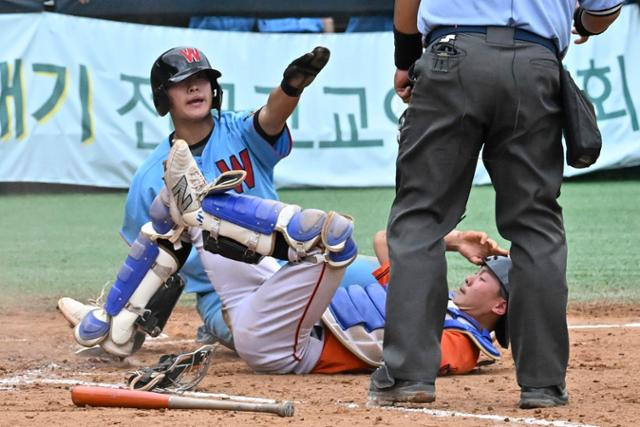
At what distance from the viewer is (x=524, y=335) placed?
3.80 meters

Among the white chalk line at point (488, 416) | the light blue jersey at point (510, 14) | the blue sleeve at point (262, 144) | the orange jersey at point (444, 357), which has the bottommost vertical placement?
the orange jersey at point (444, 357)

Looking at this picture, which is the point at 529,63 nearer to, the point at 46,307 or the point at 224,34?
the point at 46,307

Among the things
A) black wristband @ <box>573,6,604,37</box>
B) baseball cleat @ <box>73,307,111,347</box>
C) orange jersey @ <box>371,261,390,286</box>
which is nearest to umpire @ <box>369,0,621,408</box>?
black wristband @ <box>573,6,604,37</box>

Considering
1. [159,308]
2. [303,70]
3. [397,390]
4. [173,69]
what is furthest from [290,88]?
[397,390]

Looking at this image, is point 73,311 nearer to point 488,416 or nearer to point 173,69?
point 173,69

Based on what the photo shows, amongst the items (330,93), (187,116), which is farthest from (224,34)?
(187,116)

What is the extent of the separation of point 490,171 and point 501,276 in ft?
4.05

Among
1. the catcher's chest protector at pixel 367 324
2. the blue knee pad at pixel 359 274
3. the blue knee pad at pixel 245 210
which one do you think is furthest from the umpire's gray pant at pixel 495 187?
the blue knee pad at pixel 359 274

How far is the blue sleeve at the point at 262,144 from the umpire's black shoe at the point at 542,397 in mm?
1917

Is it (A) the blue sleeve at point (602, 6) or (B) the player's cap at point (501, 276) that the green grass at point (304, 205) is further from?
(A) the blue sleeve at point (602, 6)

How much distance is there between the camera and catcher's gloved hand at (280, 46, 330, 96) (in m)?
4.89

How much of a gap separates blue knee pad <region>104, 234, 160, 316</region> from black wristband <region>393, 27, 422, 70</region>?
4.72ft

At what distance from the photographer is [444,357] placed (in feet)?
15.5

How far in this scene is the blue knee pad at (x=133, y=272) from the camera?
5.10 metres
